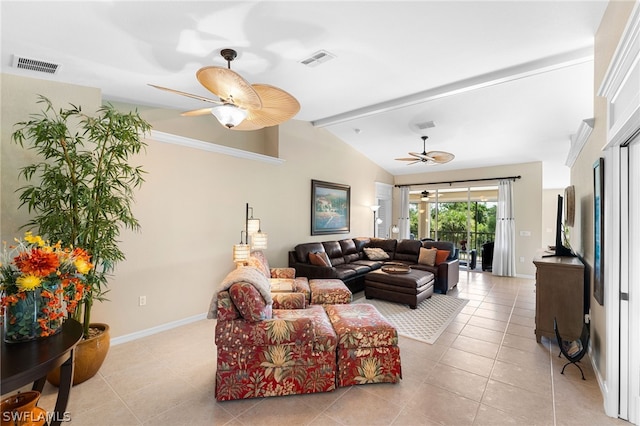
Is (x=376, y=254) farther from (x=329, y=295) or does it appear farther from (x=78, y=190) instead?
(x=78, y=190)

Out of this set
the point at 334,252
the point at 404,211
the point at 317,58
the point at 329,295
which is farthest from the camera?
the point at 404,211

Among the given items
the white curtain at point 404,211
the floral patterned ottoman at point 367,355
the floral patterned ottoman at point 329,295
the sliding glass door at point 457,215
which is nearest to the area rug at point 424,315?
the floral patterned ottoman at point 329,295

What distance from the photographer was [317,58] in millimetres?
2859

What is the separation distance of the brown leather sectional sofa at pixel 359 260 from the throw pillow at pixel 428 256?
88 mm

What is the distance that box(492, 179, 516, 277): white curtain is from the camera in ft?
21.7

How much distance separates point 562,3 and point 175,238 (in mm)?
4571

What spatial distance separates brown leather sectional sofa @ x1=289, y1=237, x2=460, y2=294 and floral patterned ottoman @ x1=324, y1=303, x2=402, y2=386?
2332 mm

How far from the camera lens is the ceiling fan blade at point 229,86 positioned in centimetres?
191

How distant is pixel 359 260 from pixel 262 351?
4.24m

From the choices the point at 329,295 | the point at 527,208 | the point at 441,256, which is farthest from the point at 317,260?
the point at 527,208

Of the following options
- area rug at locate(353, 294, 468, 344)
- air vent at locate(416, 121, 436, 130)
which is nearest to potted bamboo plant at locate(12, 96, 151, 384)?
area rug at locate(353, 294, 468, 344)

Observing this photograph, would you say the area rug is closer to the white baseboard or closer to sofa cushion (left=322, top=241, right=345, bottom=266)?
sofa cushion (left=322, top=241, right=345, bottom=266)

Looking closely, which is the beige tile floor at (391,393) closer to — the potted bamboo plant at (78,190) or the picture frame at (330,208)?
the potted bamboo plant at (78,190)

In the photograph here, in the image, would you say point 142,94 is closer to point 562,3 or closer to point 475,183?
point 562,3
